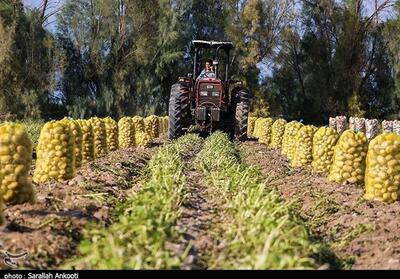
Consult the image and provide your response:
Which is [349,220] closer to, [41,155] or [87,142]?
[41,155]

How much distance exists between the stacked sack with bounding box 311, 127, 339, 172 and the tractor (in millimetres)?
8266

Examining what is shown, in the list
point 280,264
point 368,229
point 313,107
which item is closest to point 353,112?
point 313,107

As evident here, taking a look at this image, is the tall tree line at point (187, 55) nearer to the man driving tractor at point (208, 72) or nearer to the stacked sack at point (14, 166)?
the man driving tractor at point (208, 72)

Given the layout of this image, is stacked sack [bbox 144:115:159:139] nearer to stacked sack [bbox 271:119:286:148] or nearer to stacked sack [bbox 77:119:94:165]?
stacked sack [bbox 271:119:286:148]

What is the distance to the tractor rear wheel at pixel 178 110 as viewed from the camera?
18938 millimetres

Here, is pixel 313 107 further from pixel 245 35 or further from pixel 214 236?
pixel 214 236

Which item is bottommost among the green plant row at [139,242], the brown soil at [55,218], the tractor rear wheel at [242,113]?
the brown soil at [55,218]

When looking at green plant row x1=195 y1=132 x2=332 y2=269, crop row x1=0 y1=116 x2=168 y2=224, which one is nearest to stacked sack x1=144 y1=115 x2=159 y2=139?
crop row x1=0 y1=116 x2=168 y2=224

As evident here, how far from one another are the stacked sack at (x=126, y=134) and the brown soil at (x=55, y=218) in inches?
382

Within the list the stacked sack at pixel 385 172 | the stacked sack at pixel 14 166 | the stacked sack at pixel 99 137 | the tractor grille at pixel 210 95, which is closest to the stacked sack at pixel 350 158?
the stacked sack at pixel 385 172

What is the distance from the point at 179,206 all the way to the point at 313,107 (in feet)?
127

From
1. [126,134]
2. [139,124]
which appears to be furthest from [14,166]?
[139,124]

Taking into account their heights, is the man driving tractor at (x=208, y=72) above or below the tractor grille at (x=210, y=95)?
above

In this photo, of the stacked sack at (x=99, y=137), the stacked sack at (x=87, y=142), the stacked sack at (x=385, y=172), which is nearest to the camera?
the stacked sack at (x=385, y=172)
